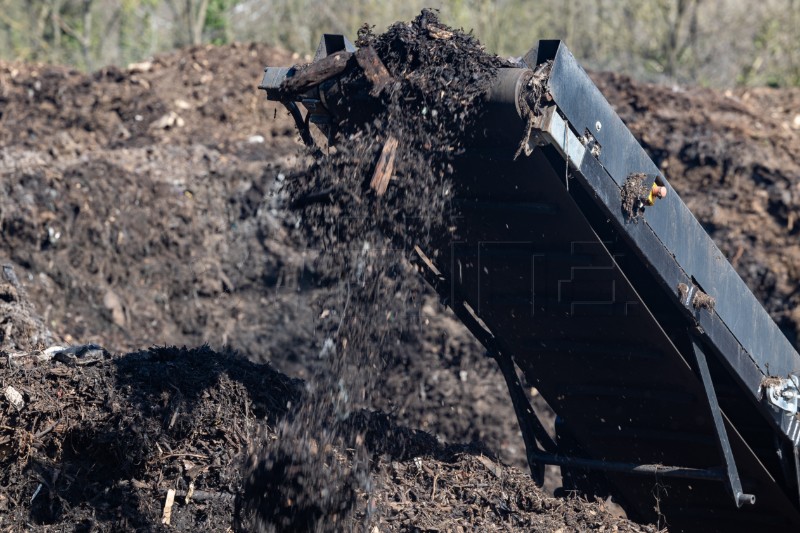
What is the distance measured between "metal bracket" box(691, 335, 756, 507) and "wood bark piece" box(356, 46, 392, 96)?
171 centimetres

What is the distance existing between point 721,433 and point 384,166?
1.92 metres

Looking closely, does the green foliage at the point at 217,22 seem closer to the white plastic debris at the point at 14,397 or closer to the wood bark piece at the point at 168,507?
the white plastic debris at the point at 14,397

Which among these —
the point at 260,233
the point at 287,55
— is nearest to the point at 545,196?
the point at 260,233

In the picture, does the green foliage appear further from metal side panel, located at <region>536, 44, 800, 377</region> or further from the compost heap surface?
metal side panel, located at <region>536, 44, 800, 377</region>

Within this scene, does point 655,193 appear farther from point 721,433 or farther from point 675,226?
point 721,433

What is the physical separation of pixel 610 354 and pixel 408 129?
4.94 feet

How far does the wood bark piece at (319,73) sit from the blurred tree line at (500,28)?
1084 centimetres

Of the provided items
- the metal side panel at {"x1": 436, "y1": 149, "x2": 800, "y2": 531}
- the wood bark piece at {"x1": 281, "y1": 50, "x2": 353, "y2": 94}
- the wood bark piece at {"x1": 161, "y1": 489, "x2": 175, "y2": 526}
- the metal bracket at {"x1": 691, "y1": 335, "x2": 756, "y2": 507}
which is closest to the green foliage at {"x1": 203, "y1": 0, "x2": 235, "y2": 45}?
the metal side panel at {"x1": 436, "y1": 149, "x2": 800, "y2": 531}

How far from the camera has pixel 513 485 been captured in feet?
13.8

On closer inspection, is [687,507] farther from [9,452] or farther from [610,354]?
[9,452]

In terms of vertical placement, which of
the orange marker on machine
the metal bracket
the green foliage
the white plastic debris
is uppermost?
the green foliage


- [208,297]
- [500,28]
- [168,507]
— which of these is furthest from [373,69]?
[500,28]

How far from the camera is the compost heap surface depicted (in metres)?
3.74

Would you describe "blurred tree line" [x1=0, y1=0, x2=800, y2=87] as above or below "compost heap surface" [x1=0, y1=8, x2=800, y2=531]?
above
